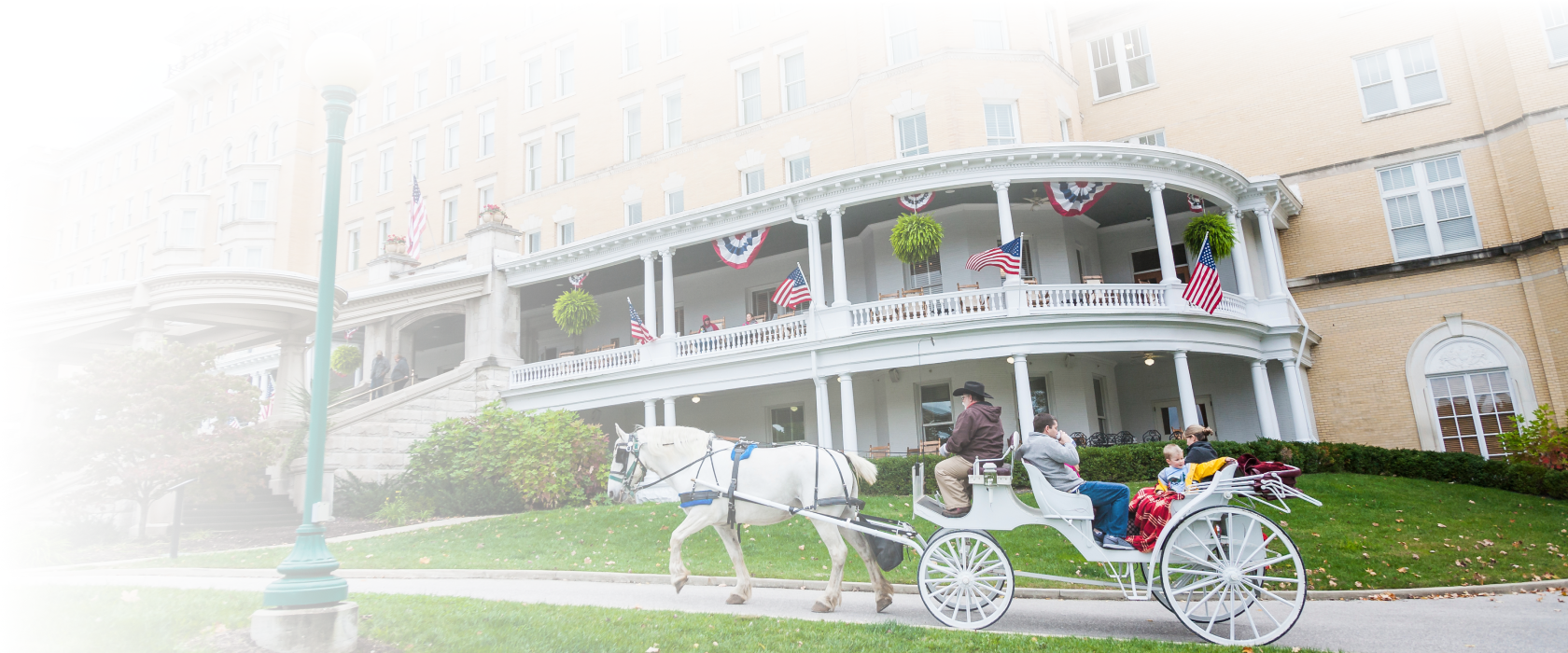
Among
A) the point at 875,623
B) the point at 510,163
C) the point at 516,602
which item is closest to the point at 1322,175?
the point at 875,623

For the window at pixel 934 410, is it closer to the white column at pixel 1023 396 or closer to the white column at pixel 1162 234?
the white column at pixel 1023 396

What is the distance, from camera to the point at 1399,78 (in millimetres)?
23859

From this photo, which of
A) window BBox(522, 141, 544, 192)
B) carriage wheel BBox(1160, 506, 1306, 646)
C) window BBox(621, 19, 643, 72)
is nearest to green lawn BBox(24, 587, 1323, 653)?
carriage wheel BBox(1160, 506, 1306, 646)

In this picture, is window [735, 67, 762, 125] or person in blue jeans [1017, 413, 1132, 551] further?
window [735, 67, 762, 125]

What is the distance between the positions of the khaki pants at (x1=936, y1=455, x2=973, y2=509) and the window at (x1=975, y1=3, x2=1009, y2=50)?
1986 cm

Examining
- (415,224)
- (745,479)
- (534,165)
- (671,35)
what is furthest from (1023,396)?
(534,165)

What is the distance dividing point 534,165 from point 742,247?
1696cm

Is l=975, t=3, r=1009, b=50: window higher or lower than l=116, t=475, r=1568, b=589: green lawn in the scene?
higher

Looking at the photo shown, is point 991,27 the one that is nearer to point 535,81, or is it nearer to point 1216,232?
point 1216,232

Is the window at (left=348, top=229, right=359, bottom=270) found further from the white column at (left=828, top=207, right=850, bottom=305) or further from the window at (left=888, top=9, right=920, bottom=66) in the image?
→ the white column at (left=828, top=207, right=850, bottom=305)

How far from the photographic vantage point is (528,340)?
31.4 m

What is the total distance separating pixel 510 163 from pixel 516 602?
29739 mm

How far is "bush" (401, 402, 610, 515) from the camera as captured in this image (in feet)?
62.0

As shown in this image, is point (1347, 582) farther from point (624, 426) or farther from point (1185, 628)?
point (624, 426)
